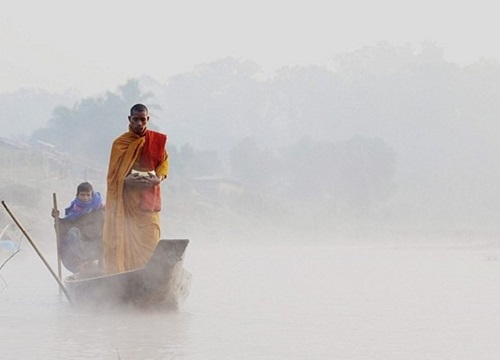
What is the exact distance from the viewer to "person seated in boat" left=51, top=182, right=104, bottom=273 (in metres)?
10.8

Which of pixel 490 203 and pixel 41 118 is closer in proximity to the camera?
pixel 490 203

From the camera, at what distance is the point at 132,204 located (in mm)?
9578

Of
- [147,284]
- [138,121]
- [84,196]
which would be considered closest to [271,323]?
[147,284]

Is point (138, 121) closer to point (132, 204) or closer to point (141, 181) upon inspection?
point (141, 181)

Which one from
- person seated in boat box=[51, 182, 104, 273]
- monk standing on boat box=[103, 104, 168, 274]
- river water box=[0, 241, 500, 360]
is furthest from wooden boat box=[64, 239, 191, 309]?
person seated in boat box=[51, 182, 104, 273]

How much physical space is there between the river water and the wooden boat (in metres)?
0.13

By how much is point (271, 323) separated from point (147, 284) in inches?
52.3

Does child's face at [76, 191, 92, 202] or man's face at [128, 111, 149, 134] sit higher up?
man's face at [128, 111, 149, 134]

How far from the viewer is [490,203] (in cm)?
6856

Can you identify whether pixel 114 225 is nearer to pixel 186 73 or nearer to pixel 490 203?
pixel 490 203

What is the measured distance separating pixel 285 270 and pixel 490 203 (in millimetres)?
49716

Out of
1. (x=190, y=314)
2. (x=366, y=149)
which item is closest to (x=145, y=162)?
(x=190, y=314)

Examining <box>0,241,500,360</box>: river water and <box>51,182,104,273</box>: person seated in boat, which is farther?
<box>51,182,104,273</box>: person seated in boat

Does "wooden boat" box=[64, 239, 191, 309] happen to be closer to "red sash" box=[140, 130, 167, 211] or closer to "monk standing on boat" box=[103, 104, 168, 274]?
"monk standing on boat" box=[103, 104, 168, 274]
